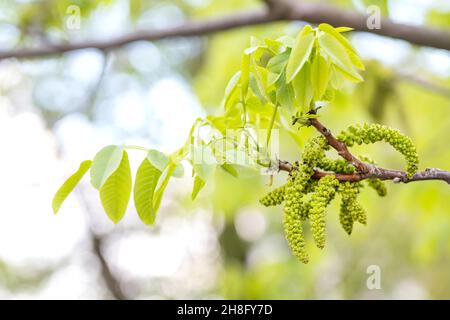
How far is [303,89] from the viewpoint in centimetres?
150

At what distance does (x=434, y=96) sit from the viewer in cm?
557

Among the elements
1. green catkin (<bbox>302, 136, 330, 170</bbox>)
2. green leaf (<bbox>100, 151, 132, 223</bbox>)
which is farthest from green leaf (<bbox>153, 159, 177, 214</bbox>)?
green catkin (<bbox>302, 136, 330, 170</bbox>)

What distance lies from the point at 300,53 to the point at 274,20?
2.04 metres

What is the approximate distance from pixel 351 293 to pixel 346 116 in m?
3.44

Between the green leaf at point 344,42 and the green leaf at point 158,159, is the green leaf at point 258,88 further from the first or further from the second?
the green leaf at point 158,159

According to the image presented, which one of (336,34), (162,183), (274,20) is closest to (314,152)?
(336,34)

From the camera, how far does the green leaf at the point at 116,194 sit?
1764 millimetres

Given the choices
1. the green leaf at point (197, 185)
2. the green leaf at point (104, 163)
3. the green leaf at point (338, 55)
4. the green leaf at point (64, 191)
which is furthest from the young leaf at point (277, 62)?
the green leaf at point (64, 191)

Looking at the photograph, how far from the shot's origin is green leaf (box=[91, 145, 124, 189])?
1699 mm

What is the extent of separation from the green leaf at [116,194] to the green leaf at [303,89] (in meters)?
0.58

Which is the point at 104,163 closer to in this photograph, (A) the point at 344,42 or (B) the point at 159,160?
(B) the point at 159,160
